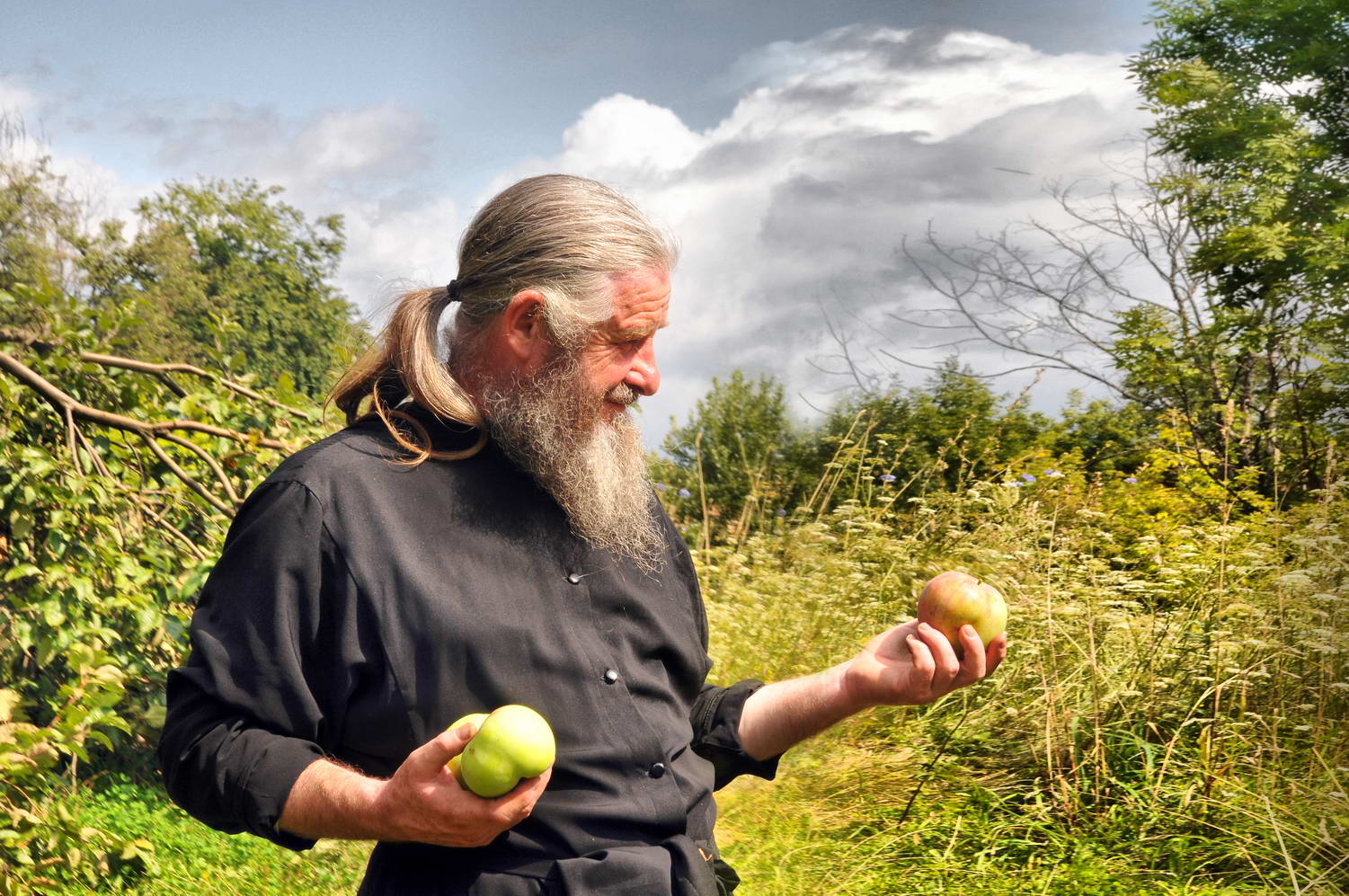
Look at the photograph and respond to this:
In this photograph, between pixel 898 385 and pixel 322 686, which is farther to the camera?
pixel 898 385

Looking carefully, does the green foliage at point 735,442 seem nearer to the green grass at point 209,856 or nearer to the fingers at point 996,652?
the green grass at point 209,856

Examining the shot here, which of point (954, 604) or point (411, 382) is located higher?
point (411, 382)

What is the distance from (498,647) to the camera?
A: 1465mm

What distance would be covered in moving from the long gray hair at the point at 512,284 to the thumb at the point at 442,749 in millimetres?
570

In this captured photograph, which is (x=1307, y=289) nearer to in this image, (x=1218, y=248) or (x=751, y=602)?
(x=1218, y=248)

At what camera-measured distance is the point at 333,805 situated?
128 centimetres

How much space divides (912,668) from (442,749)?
31.0 inches

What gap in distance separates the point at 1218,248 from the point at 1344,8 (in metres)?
3.05

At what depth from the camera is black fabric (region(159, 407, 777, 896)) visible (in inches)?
54.6

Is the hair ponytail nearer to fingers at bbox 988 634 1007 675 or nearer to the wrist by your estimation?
the wrist

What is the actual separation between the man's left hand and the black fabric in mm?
321

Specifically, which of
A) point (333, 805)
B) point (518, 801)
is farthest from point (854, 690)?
point (333, 805)

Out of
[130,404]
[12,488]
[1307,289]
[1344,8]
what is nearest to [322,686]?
[12,488]

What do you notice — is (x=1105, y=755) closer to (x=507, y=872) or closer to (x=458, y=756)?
(x=507, y=872)
